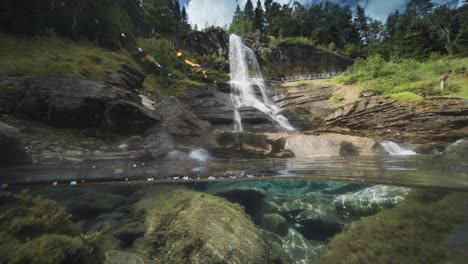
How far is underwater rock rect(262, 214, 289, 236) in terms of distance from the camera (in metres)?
6.73

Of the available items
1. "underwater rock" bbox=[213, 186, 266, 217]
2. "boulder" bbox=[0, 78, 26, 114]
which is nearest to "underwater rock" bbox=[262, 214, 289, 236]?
"underwater rock" bbox=[213, 186, 266, 217]

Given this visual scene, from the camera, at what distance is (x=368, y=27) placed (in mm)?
62312

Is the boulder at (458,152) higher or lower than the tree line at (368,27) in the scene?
lower

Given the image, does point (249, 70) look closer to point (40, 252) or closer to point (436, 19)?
point (40, 252)

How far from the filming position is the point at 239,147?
1088 cm

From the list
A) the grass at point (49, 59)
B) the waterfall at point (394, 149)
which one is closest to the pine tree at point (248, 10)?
the grass at point (49, 59)

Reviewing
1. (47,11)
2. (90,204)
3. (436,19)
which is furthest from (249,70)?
(436,19)

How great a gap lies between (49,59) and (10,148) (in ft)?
31.0

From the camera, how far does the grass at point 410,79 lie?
56.1 feet

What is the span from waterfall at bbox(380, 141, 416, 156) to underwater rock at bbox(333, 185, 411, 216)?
7.63 meters

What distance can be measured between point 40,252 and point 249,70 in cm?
3691

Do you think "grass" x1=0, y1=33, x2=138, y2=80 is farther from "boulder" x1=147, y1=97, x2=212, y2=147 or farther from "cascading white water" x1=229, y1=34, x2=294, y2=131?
"cascading white water" x1=229, y1=34, x2=294, y2=131

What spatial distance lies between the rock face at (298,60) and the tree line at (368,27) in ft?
16.7

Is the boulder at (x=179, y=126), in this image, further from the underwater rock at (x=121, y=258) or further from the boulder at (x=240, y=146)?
the underwater rock at (x=121, y=258)
